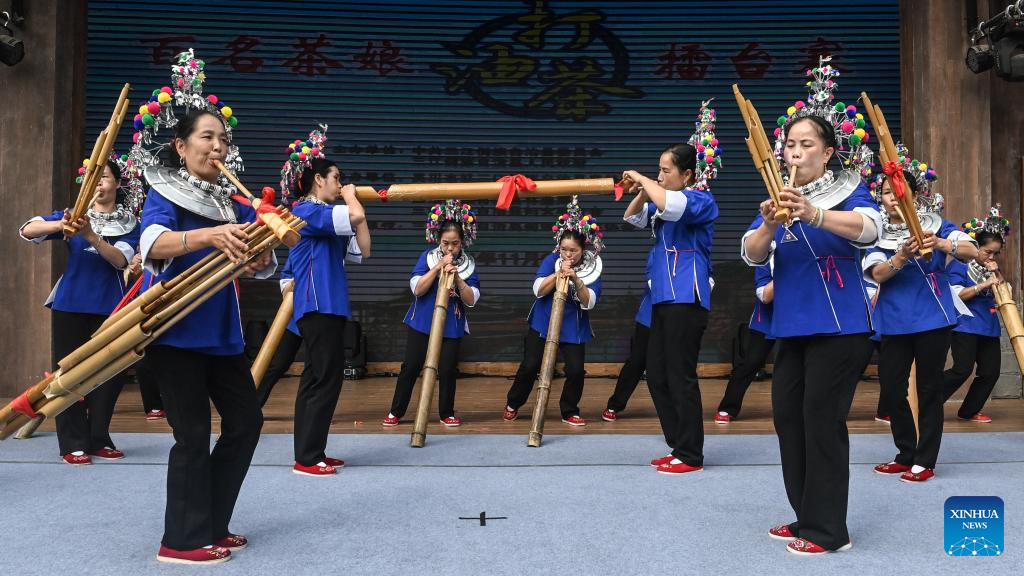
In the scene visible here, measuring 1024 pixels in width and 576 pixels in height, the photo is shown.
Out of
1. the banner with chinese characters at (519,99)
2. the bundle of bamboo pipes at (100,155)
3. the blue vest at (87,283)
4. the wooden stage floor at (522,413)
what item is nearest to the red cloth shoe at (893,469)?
the wooden stage floor at (522,413)

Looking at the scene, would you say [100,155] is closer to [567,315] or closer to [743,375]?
[567,315]

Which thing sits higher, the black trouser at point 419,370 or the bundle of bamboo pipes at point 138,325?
the bundle of bamboo pipes at point 138,325

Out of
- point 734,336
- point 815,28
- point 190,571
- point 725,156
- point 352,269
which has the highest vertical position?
point 815,28

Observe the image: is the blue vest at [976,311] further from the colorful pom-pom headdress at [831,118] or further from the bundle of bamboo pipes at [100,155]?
the bundle of bamboo pipes at [100,155]

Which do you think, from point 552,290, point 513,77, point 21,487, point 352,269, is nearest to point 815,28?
point 513,77

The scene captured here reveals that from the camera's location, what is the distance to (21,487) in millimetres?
3449

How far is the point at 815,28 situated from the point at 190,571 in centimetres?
736

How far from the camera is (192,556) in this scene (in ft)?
8.30

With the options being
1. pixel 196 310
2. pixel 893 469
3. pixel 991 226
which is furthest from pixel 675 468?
pixel 991 226

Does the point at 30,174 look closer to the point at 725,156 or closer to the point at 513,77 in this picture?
the point at 513,77

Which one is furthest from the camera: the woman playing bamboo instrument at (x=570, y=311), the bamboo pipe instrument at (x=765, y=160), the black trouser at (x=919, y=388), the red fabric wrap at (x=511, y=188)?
the woman playing bamboo instrument at (x=570, y=311)

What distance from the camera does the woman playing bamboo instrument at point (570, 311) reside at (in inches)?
207

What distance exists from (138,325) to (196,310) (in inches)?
7.0

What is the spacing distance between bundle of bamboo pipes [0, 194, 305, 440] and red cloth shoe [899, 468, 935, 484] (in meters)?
2.79
